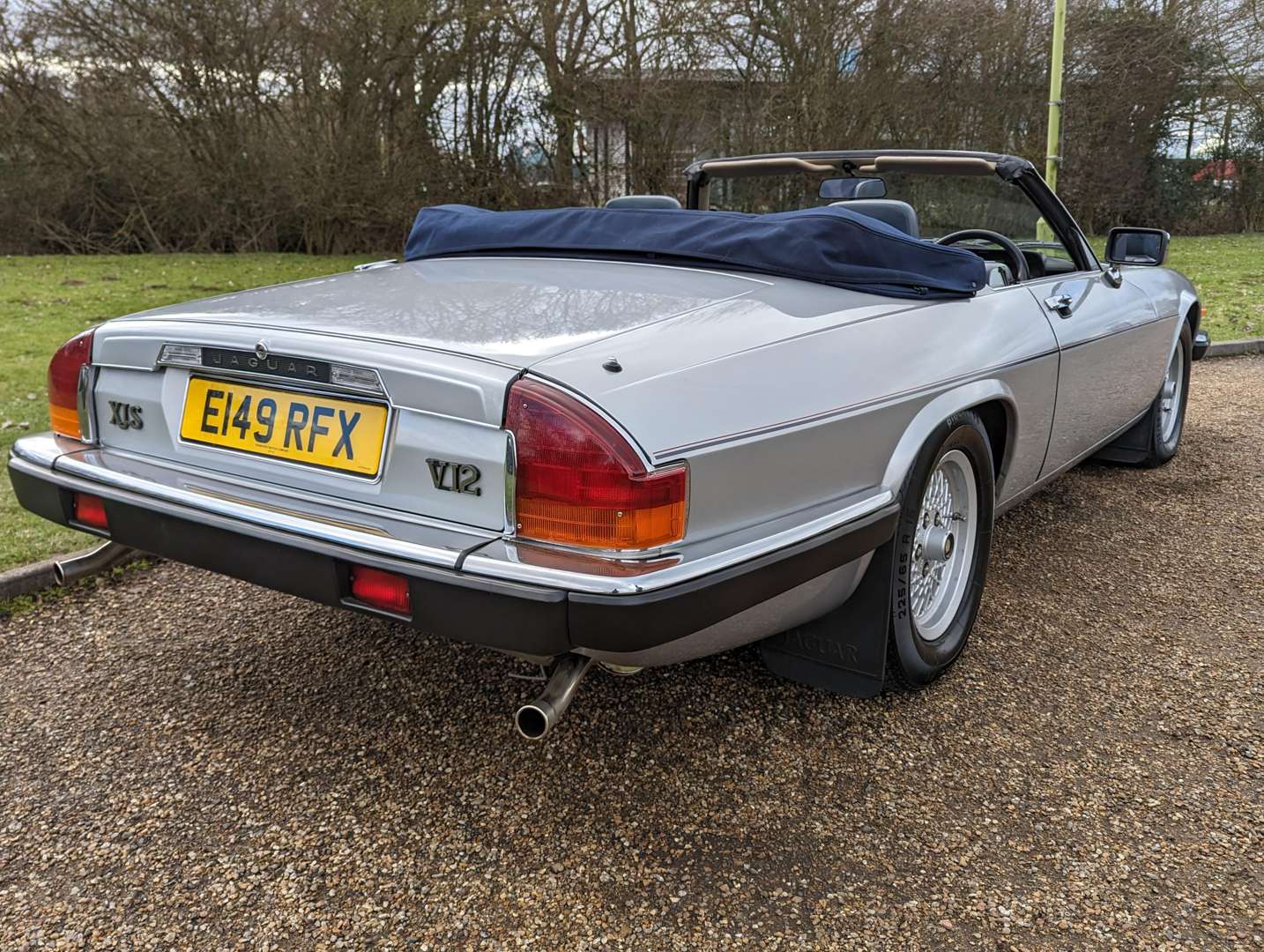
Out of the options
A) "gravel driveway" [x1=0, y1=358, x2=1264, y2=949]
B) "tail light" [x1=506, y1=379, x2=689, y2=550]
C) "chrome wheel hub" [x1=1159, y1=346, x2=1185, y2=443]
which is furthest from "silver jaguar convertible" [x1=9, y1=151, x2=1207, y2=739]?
"chrome wheel hub" [x1=1159, y1=346, x2=1185, y2=443]

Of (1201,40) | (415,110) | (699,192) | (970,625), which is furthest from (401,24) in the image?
(1201,40)

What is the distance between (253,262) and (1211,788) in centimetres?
1349

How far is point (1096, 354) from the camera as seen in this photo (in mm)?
3592

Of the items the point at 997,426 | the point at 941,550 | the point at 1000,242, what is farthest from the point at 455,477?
the point at 1000,242

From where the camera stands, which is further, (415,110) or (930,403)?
(415,110)

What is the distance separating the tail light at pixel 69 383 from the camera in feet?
8.43

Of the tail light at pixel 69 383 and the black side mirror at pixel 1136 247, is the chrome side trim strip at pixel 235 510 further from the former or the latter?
the black side mirror at pixel 1136 247

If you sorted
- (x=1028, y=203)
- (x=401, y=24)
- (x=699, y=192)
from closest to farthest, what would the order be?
(x=1028, y=203) < (x=699, y=192) < (x=401, y=24)

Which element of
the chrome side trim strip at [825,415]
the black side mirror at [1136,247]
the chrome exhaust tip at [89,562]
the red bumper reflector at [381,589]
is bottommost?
the chrome exhaust tip at [89,562]

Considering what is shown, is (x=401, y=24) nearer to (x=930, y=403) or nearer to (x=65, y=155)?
(x=65, y=155)

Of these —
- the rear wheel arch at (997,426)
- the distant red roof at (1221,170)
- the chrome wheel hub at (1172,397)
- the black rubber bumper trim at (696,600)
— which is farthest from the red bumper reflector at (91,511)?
the distant red roof at (1221,170)

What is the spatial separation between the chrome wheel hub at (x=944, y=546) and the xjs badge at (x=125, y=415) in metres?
1.98

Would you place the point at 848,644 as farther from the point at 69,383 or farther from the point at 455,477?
the point at 69,383

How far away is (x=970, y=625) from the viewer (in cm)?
298
